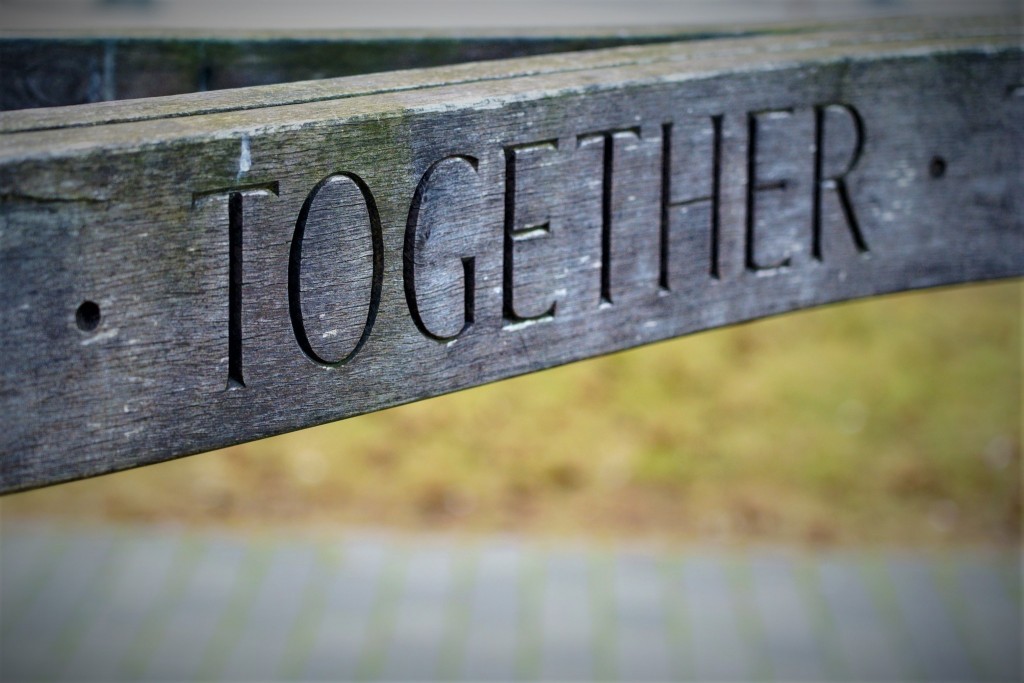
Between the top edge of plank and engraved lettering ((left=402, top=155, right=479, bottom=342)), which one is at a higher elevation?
the top edge of plank

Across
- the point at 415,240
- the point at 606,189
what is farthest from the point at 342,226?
the point at 606,189

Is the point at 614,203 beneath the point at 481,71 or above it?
beneath

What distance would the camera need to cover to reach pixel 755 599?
158 inches

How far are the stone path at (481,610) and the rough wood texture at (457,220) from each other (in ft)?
7.74

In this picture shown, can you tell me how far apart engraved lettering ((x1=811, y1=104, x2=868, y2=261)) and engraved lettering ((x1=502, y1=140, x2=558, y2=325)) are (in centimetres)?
36

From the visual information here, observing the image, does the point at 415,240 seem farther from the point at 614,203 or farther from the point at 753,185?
the point at 753,185

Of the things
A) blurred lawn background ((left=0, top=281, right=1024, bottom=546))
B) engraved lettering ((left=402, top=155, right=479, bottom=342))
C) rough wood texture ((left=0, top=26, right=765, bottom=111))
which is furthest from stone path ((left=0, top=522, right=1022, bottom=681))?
engraved lettering ((left=402, top=155, right=479, bottom=342))

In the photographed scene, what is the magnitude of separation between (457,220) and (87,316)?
1.20 ft

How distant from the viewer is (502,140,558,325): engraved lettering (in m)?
1.26

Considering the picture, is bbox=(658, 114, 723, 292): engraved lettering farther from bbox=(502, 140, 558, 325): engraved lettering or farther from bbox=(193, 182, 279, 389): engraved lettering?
bbox=(193, 182, 279, 389): engraved lettering

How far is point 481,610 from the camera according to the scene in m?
3.98

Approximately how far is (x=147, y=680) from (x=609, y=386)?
230 centimetres

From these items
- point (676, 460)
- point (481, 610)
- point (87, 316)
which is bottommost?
point (481, 610)

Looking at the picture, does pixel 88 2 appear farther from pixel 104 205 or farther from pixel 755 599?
pixel 104 205
